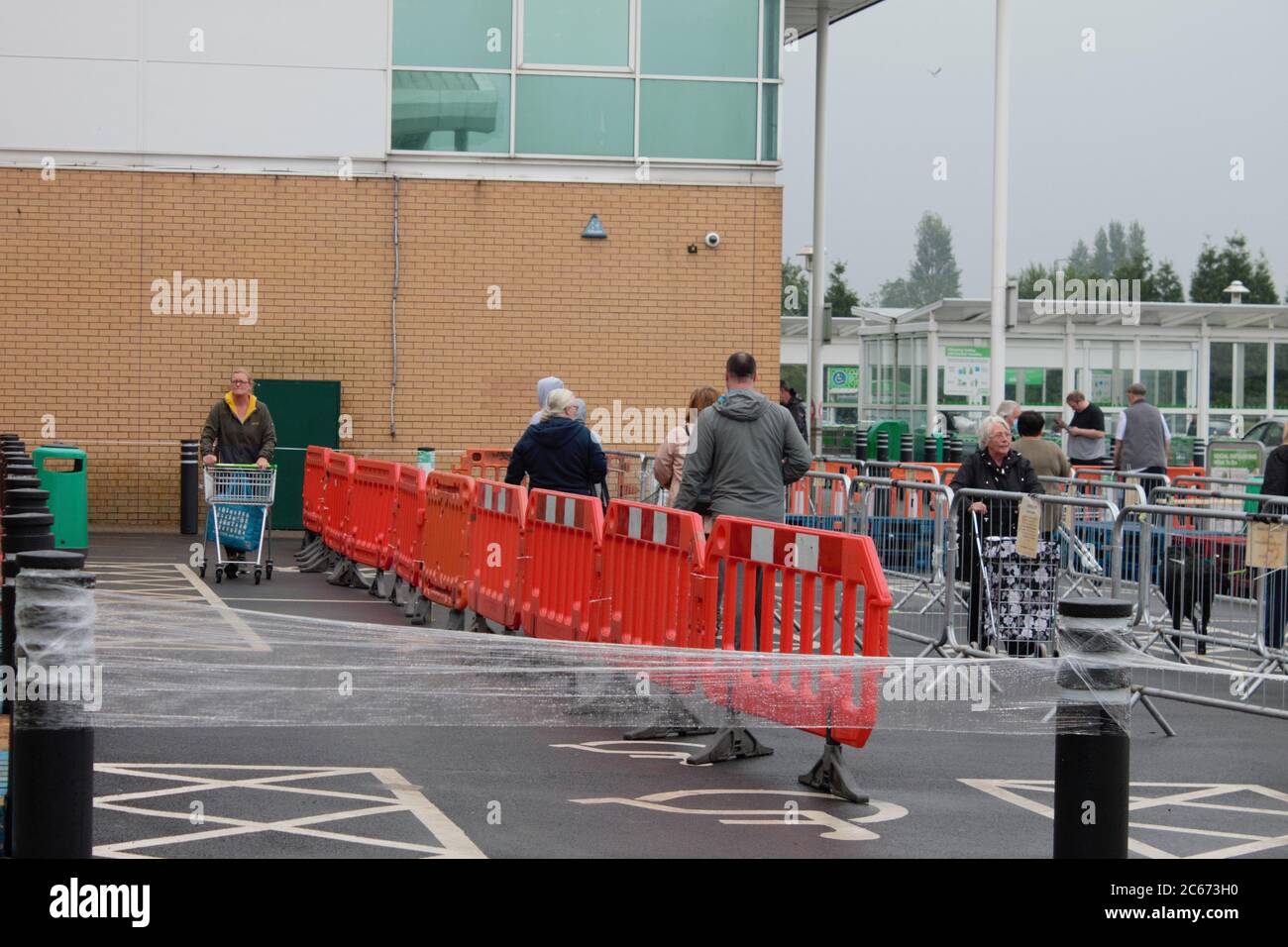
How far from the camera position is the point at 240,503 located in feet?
53.6

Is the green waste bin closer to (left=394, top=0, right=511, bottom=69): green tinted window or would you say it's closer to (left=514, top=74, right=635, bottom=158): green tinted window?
(left=394, top=0, right=511, bottom=69): green tinted window

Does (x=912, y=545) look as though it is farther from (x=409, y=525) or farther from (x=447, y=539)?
(x=409, y=525)

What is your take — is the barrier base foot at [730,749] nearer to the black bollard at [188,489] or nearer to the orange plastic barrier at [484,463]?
the orange plastic barrier at [484,463]

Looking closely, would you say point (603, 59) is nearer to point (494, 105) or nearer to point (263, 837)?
point (494, 105)

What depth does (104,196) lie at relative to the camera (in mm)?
21688

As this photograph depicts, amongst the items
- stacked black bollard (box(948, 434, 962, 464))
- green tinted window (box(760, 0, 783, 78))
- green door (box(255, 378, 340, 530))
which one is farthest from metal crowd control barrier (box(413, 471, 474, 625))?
stacked black bollard (box(948, 434, 962, 464))

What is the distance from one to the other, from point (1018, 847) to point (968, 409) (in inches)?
1284

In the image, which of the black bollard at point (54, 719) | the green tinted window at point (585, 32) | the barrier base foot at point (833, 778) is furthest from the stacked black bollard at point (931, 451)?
the black bollard at point (54, 719)

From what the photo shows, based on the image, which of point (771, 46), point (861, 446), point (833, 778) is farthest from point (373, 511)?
point (861, 446)

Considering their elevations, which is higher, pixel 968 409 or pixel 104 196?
pixel 104 196

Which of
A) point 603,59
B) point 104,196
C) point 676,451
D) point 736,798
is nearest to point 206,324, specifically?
point 104,196

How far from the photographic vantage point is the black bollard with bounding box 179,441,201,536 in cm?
A: 2155

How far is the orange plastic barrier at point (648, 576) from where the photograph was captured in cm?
919
